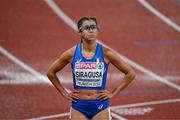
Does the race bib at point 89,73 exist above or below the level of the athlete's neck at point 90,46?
below

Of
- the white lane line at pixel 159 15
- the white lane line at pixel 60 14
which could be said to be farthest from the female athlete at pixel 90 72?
the white lane line at pixel 159 15

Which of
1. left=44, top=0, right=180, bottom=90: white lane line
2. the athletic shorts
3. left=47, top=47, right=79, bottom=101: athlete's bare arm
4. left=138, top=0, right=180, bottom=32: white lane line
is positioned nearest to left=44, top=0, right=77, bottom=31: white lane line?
left=44, top=0, right=180, bottom=90: white lane line

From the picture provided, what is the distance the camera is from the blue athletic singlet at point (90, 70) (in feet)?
15.7

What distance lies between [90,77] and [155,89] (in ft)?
12.1

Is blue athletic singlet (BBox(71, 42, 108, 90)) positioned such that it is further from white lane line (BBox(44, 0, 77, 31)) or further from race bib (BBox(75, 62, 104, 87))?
white lane line (BBox(44, 0, 77, 31))

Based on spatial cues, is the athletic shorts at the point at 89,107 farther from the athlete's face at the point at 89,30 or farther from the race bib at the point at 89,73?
the athlete's face at the point at 89,30

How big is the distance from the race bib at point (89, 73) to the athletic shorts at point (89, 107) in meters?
0.15

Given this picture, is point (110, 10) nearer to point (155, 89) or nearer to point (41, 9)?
point (41, 9)

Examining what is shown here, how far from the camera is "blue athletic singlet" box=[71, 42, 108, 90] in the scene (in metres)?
4.79

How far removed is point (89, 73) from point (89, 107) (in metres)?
0.31

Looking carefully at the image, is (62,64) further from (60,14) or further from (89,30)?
(60,14)

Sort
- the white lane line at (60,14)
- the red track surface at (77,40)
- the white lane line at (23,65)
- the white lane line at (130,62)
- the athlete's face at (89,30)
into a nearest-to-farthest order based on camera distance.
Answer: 1. the athlete's face at (89,30)
2. the red track surface at (77,40)
3. the white lane line at (130,62)
4. the white lane line at (23,65)
5. the white lane line at (60,14)

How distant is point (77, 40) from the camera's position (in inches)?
378

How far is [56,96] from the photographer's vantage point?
8.20m
